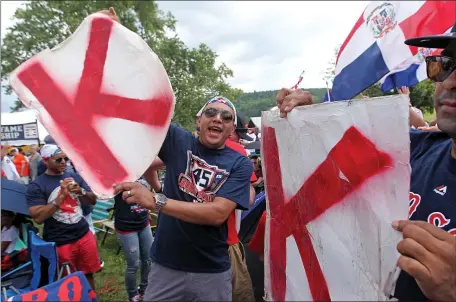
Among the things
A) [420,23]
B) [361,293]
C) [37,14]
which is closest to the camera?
[361,293]

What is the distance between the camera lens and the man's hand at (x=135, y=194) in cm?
138

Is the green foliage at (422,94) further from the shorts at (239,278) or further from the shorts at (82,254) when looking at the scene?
the shorts at (82,254)

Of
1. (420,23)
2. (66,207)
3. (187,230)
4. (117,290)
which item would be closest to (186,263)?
(187,230)

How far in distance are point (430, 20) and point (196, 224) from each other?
11.7 ft

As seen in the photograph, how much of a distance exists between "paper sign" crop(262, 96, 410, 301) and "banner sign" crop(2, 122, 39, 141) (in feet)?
37.9

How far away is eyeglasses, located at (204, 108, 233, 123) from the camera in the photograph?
2.14 m

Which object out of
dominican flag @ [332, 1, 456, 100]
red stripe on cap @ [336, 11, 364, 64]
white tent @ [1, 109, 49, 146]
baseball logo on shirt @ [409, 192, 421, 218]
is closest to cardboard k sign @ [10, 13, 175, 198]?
baseball logo on shirt @ [409, 192, 421, 218]

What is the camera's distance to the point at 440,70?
3.85 feet

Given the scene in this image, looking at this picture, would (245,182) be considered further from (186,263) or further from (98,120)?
(98,120)

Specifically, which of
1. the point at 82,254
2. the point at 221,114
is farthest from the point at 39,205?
the point at 221,114

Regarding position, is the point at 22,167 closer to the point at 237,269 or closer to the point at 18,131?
the point at 18,131

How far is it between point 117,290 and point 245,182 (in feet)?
9.12

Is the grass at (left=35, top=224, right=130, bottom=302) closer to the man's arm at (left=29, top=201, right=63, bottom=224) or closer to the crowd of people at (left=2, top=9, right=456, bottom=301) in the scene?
the crowd of people at (left=2, top=9, right=456, bottom=301)

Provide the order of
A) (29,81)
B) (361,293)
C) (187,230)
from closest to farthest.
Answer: (361,293) → (29,81) → (187,230)
